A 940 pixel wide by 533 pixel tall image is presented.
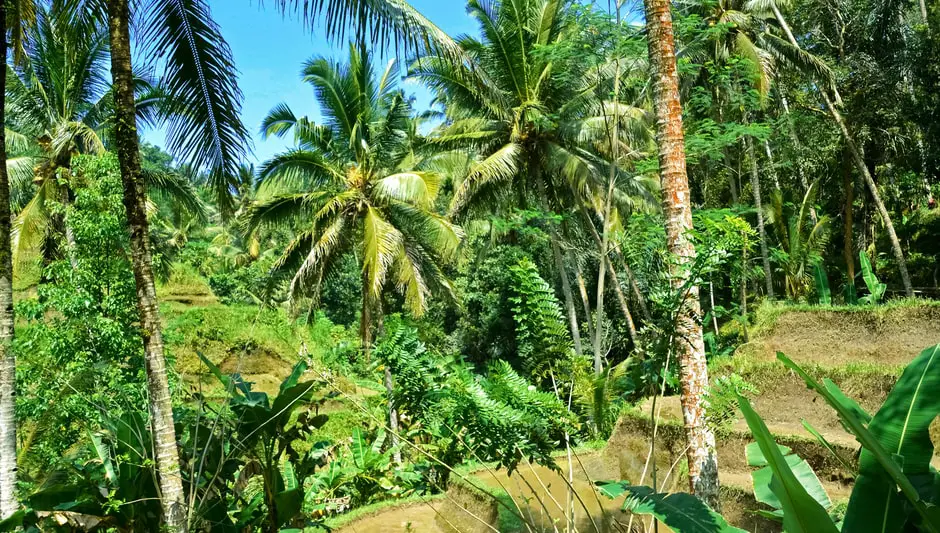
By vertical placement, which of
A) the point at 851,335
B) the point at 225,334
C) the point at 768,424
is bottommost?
the point at 768,424

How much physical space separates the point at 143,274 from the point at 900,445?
4502mm

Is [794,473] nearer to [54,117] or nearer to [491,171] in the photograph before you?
[491,171]

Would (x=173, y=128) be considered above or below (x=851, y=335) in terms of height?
above

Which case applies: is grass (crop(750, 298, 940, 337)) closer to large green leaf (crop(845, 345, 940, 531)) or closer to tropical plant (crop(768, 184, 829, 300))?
tropical plant (crop(768, 184, 829, 300))

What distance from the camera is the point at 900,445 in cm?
221

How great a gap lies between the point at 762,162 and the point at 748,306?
18.2ft

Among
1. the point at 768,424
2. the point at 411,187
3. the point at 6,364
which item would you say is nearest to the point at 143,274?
the point at 6,364

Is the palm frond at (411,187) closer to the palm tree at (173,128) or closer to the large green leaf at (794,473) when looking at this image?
the palm tree at (173,128)

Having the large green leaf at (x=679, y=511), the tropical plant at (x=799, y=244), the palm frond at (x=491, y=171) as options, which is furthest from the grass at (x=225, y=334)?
the large green leaf at (x=679, y=511)

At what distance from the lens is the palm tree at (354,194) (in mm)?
14352

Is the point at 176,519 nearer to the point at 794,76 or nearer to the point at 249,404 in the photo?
the point at 249,404

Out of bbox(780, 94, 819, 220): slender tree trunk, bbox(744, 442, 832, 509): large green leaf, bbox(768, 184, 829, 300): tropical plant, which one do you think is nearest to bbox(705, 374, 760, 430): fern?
bbox(744, 442, 832, 509): large green leaf

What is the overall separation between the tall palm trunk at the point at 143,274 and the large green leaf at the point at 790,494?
12.9ft

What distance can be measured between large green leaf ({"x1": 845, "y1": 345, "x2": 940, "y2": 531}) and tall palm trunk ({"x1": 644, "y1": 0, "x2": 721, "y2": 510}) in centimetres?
212
